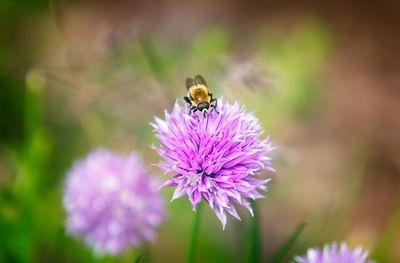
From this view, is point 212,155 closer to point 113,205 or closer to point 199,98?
point 199,98

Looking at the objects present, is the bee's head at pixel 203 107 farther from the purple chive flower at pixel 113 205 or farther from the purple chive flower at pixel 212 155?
the purple chive flower at pixel 113 205

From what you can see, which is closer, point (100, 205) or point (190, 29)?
point (100, 205)

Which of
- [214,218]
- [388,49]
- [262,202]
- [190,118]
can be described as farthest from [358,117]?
[190,118]

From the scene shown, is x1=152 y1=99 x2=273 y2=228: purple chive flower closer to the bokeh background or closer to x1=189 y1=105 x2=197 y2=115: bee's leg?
x1=189 y1=105 x2=197 y2=115: bee's leg

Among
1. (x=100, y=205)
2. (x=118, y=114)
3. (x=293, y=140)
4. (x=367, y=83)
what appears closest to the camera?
(x=100, y=205)

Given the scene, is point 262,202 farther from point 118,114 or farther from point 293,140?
point 118,114

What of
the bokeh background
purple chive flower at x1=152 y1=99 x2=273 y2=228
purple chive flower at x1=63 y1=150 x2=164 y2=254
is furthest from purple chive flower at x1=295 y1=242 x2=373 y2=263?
purple chive flower at x1=63 y1=150 x2=164 y2=254
